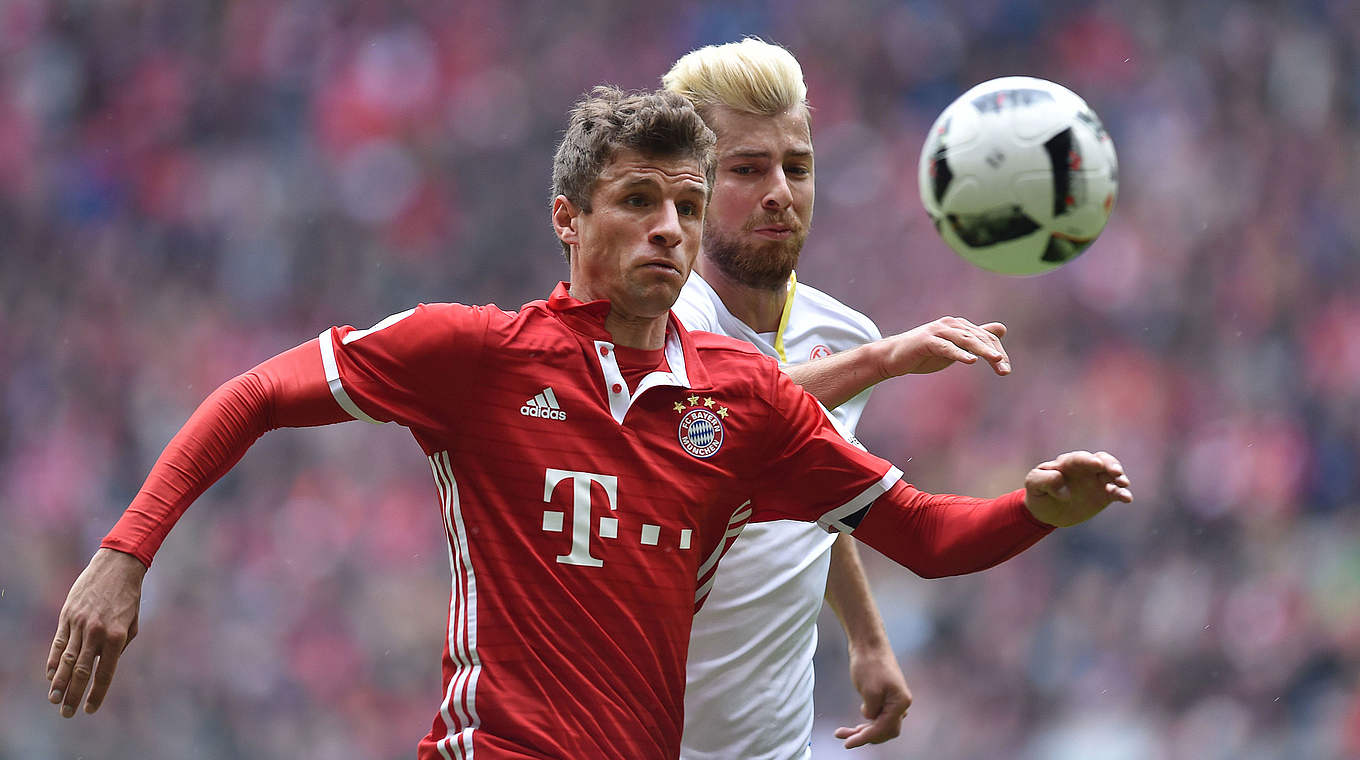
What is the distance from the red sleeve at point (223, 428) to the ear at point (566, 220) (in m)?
0.69

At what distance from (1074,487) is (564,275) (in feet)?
27.5

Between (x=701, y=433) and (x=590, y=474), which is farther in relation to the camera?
(x=701, y=433)

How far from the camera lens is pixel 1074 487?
335cm

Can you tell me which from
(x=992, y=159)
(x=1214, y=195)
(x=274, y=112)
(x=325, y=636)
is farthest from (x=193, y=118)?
(x=992, y=159)

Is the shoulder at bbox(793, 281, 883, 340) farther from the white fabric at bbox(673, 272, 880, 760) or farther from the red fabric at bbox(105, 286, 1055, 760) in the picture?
the red fabric at bbox(105, 286, 1055, 760)

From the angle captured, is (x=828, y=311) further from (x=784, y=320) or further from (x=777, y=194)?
(x=777, y=194)

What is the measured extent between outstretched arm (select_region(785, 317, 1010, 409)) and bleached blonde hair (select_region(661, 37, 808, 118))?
894 millimetres

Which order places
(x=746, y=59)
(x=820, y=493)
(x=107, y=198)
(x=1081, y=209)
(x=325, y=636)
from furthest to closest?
(x=107, y=198)
(x=325, y=636)
(x=746, y=59)
(x=1081, y=209)
(x=820, y=493)

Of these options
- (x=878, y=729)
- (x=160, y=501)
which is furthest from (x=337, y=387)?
(x=878, y=729)

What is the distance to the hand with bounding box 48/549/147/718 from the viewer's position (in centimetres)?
309

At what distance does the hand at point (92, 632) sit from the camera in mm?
3092

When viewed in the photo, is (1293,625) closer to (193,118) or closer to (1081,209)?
(1081,209)

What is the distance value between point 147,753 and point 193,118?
17.4ft

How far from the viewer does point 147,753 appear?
A: 9.68 m
